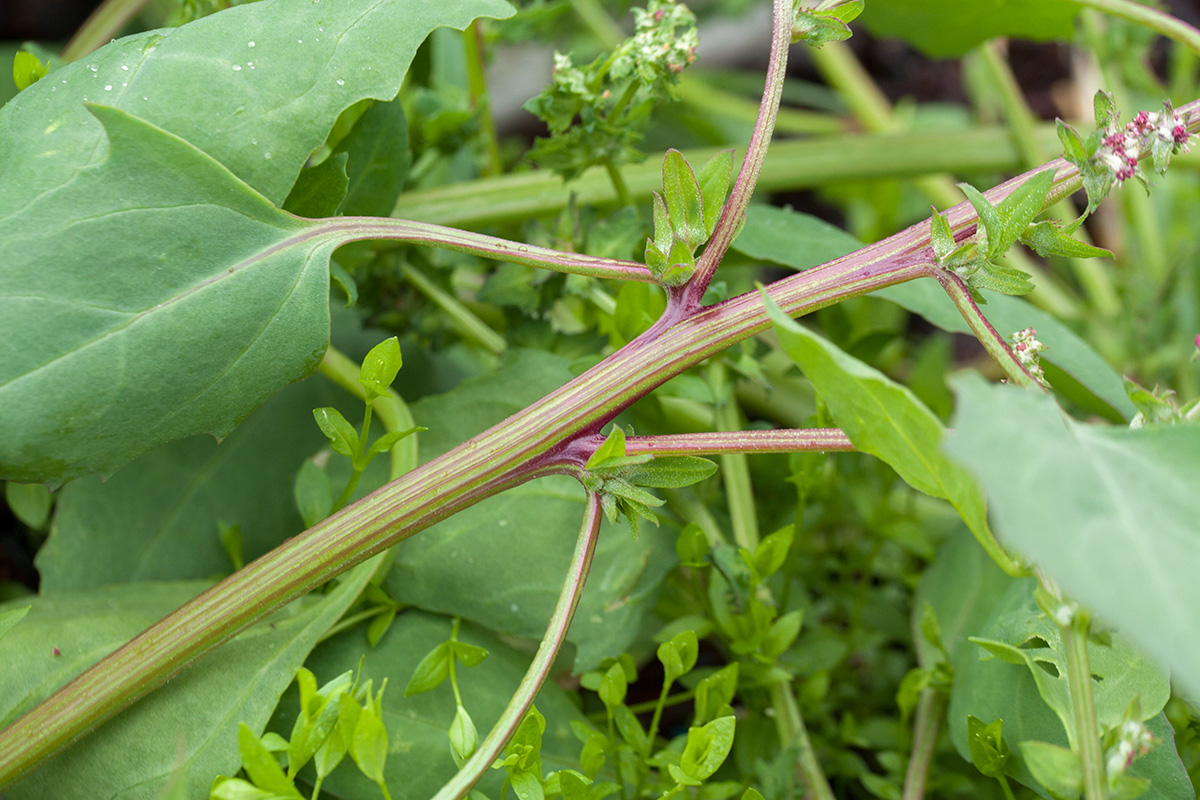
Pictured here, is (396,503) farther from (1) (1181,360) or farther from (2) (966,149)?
(1) (1181,360)

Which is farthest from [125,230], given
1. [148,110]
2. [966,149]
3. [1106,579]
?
[966,149]

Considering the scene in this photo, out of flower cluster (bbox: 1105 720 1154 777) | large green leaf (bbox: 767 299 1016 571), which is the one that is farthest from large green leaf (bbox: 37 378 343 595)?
flower cluster (bbox: 1105 720 1154 777)

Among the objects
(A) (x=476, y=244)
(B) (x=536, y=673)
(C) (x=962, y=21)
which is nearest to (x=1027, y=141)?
(C) (x=962, y=21)

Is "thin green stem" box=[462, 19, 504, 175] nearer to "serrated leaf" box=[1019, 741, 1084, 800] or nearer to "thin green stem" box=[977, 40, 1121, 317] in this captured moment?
"thin green stem" box=[977, 40, 1121, 317]

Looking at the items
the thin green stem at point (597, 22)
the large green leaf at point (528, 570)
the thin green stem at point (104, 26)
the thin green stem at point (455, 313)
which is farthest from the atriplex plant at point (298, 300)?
the thin green stem at point (597, 22)

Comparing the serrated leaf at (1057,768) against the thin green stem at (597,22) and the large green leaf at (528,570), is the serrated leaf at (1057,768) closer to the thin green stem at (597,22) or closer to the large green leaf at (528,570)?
the large green leaf at (528,570)

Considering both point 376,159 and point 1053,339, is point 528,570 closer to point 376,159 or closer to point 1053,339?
point 376,159
